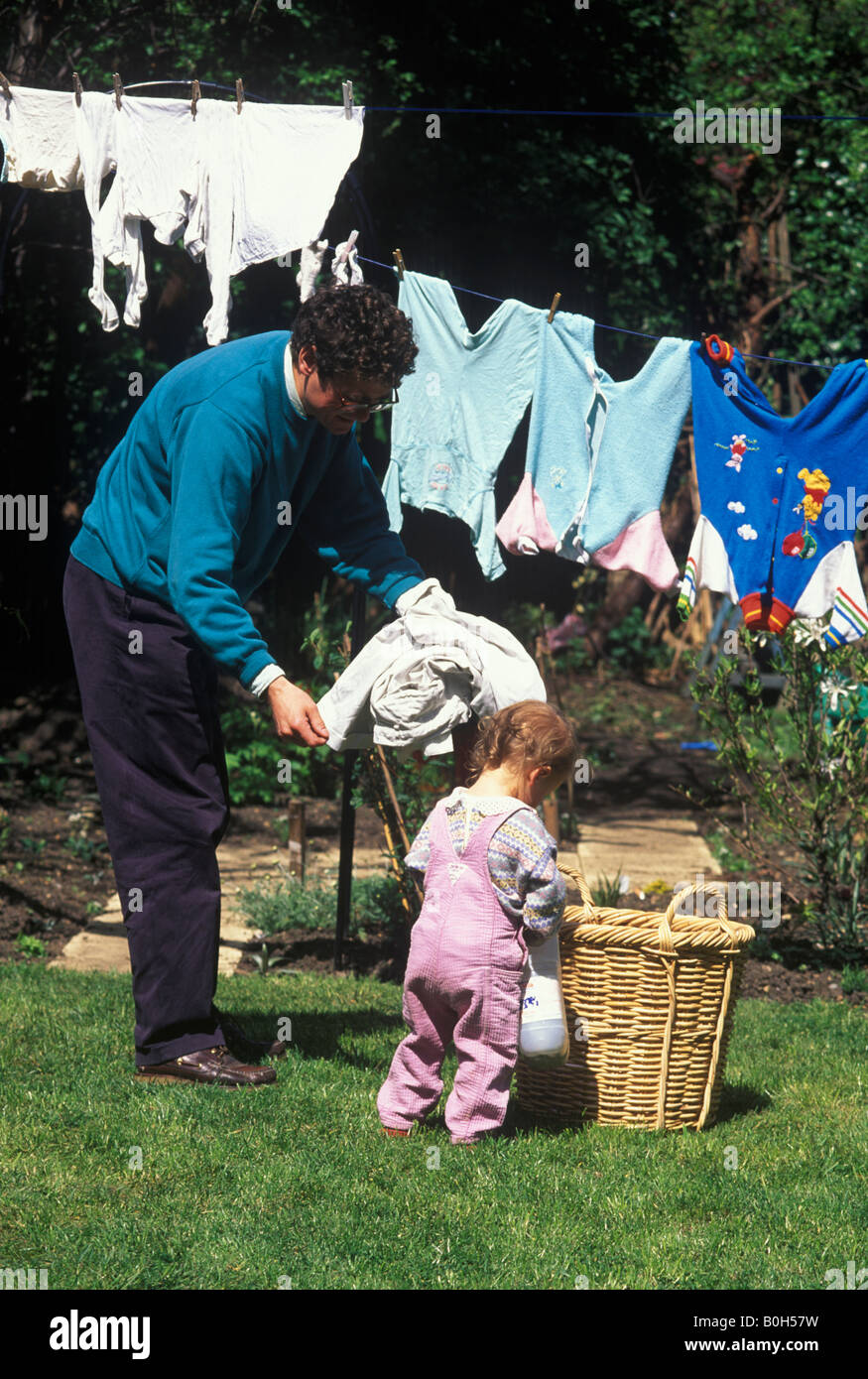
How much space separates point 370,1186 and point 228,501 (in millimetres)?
1602

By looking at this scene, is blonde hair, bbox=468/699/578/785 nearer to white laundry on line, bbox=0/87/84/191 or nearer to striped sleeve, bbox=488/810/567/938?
striped sleeve, bbox=488/810/567/938

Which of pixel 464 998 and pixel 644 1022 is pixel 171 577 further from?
pixel 644 1022

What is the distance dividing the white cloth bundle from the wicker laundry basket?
0.63 meters

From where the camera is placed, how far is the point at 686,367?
5164 millimetres

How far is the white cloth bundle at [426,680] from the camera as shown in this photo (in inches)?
146

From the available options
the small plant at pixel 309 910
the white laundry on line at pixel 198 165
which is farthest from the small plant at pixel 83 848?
the white laundry on line at pixel 198 165

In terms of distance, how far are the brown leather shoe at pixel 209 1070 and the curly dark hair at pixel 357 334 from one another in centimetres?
177

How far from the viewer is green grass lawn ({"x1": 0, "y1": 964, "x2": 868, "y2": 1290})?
2.84m

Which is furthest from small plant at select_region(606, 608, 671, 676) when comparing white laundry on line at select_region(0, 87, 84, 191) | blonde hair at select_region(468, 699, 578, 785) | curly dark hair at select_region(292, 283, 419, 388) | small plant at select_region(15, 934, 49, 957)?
curly dark hair at select_region(292, 283, 419, 388)

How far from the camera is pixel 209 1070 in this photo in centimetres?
379

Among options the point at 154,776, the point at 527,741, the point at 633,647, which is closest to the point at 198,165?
the point at 154,776

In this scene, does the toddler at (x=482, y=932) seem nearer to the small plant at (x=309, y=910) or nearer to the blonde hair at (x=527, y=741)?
the blonde hair at (x=527, y=741)

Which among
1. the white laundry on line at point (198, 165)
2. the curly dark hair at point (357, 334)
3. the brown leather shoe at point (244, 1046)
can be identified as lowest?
the brown leather shoe at point (244, 1046)
